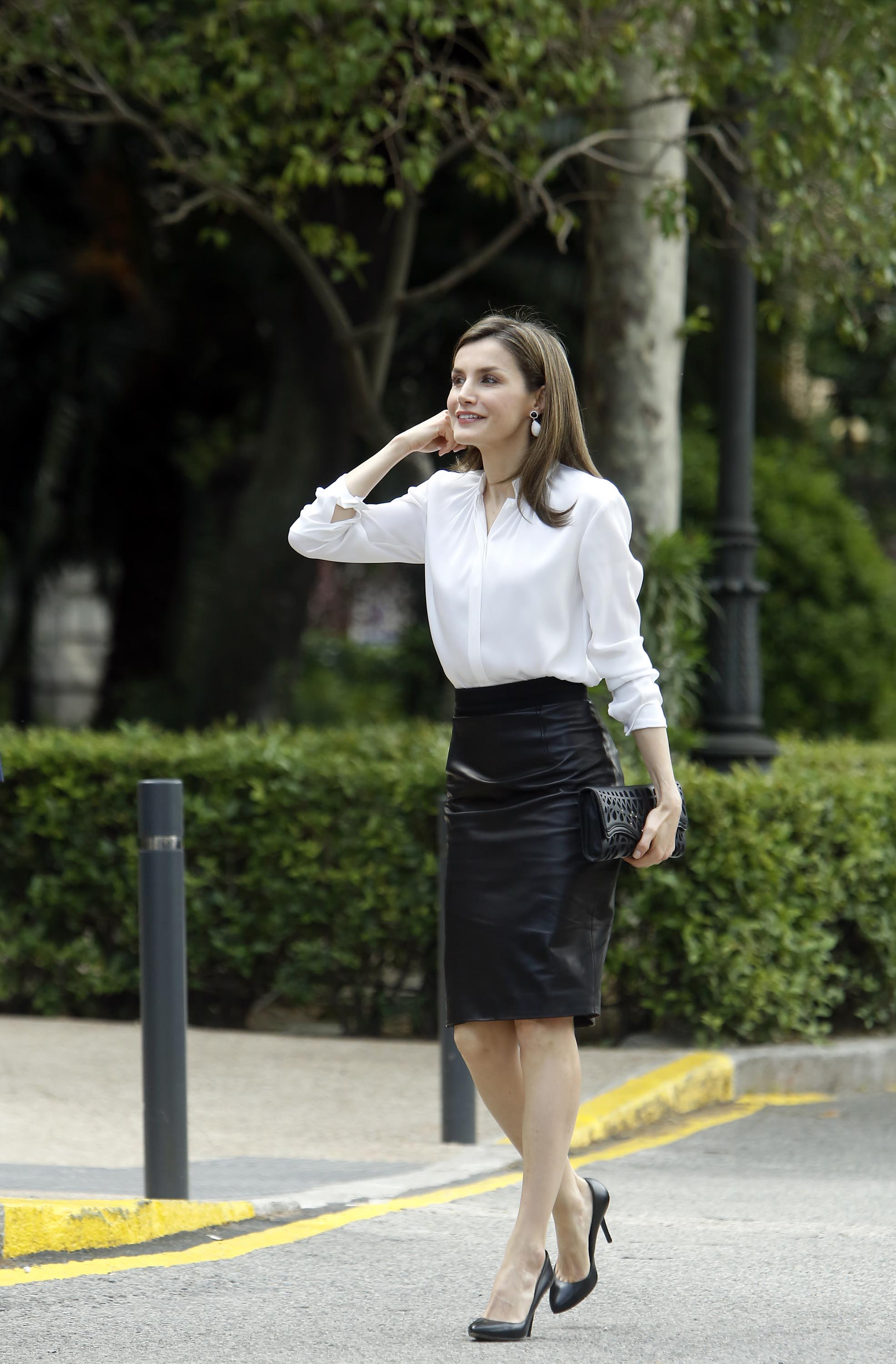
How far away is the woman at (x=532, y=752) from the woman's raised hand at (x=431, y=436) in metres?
0.11

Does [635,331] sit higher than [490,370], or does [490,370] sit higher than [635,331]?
[635,331]

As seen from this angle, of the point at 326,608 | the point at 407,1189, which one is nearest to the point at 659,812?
the point at 407,1189

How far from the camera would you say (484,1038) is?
12.0ft

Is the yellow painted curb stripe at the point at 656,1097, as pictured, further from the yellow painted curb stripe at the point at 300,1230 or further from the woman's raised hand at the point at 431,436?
the woman's raised hand at the point at 431,436

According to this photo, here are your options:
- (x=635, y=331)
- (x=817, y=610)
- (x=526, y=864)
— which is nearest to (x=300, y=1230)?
(x=526, y=864)

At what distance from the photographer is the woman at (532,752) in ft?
11.6

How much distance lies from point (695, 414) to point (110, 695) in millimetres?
5752

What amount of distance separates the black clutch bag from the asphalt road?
0.98m

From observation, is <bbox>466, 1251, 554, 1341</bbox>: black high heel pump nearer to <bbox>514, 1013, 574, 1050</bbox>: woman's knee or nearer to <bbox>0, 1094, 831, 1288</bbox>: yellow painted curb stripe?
<bbox>514, 1013, 574, 1050</bbox>: woman's knee

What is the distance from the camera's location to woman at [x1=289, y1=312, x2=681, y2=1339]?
3541mm

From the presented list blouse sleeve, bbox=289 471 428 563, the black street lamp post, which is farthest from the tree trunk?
blouse sleeve, bbox=289 471 428 563

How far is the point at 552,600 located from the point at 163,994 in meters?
1.70

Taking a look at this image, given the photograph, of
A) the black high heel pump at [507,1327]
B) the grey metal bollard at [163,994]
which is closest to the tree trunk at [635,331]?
the grey metal bollard at [163,994]

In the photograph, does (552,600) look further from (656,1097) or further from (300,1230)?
(656,1097)
